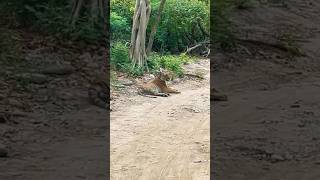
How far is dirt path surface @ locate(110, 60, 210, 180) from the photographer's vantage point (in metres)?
5.47

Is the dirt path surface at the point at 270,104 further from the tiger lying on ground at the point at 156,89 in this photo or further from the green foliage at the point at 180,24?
the green foliage at the point at 180,24

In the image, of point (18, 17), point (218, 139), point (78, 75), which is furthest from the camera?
point (18, 17)

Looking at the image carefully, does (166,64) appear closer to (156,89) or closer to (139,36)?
(139,36)

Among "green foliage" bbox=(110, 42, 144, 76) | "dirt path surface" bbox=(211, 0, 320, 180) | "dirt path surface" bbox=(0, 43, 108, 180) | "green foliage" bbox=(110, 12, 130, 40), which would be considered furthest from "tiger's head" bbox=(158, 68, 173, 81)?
"green foliage" bbox=(110, 12, 130, 40)

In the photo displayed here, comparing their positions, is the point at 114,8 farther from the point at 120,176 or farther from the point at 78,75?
the point at 120,176

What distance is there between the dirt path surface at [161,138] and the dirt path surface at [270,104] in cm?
21

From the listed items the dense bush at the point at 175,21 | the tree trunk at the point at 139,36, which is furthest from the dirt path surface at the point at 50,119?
the dense bush at the point at 175,21

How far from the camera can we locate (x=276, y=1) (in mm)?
13234

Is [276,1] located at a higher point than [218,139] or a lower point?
higher

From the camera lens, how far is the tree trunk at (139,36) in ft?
35.3

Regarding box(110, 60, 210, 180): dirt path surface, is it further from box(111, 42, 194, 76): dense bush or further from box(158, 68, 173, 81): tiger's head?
box(111, 42, 194, 76): dense bush

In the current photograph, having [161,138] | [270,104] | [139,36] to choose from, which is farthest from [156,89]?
[161,138]

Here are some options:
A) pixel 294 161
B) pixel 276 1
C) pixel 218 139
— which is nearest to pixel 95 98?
pixel 218 139

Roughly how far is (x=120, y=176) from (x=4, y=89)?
3.13m
